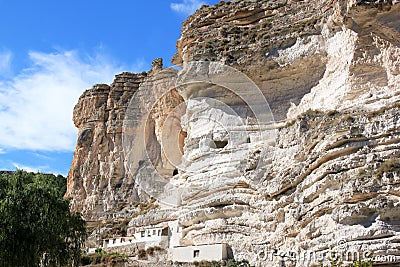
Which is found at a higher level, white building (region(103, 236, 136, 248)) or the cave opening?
the cave opening

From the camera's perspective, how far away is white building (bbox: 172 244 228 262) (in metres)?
27.6

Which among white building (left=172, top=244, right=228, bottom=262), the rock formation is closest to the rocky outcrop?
the rock formation

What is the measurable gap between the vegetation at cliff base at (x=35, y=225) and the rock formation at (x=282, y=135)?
7.96 m

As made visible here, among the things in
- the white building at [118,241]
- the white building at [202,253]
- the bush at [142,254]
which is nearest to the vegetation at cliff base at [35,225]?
the white building at [202,253]

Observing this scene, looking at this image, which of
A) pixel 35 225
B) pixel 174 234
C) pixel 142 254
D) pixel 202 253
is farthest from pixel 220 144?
pixel 35 225

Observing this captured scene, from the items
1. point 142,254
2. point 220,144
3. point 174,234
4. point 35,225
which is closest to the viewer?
point 35,225

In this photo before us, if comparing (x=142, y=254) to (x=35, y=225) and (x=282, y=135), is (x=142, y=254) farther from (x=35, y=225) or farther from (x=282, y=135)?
(x=35, y=225)

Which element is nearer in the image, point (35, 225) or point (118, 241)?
point (35, 225)

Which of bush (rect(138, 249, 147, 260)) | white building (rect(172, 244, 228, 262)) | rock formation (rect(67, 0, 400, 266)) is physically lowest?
white building (rect(172, 244, 228, 262))

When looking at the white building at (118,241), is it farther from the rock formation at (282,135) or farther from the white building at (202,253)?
the white building at (202,253)

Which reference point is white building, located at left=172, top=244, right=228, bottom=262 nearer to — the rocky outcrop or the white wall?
the white wall

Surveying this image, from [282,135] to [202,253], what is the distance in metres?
7.10

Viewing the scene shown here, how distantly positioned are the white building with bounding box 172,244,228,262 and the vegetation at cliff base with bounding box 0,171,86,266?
576 centimetres

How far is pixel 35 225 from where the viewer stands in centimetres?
2241
